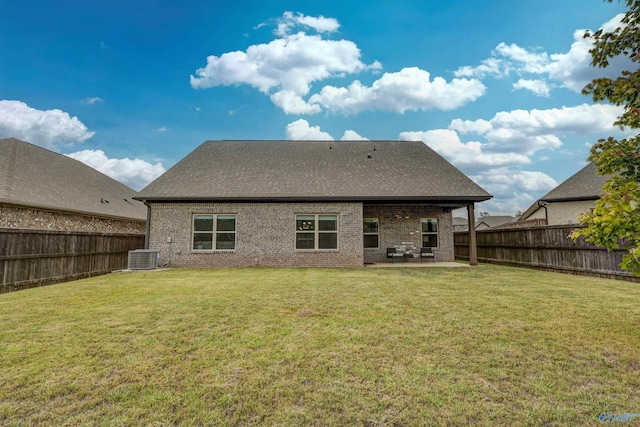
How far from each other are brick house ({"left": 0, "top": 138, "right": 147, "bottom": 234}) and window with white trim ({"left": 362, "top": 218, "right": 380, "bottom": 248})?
504 inches

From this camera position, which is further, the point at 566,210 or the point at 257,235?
the point at 566,210

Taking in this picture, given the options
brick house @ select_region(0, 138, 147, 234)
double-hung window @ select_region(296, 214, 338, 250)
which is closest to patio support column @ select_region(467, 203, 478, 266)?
double-hung window @ select_region(296, 214, 338, 250)

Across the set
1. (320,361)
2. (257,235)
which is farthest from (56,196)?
(320,361)

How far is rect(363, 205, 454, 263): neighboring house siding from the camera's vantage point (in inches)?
597

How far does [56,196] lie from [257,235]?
28.4ft

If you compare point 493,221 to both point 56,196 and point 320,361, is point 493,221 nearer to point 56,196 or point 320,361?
point 56,196

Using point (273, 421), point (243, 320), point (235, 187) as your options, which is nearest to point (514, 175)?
point (235, 187)

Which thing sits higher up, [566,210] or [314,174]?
[314,174]

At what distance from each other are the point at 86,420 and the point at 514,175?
2567 centimetres

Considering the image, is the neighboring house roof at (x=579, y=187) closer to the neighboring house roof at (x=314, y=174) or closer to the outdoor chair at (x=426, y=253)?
the neighboring house roof at (x=314, y=174)

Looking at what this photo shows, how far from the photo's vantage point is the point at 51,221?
1210cm

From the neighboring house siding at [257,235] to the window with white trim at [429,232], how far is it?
4161 millimetres

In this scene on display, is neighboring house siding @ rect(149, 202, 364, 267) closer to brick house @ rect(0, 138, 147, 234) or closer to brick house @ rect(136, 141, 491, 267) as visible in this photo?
brick house @ rect(136, 141, 491, 267)

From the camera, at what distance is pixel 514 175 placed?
21.9 metres
